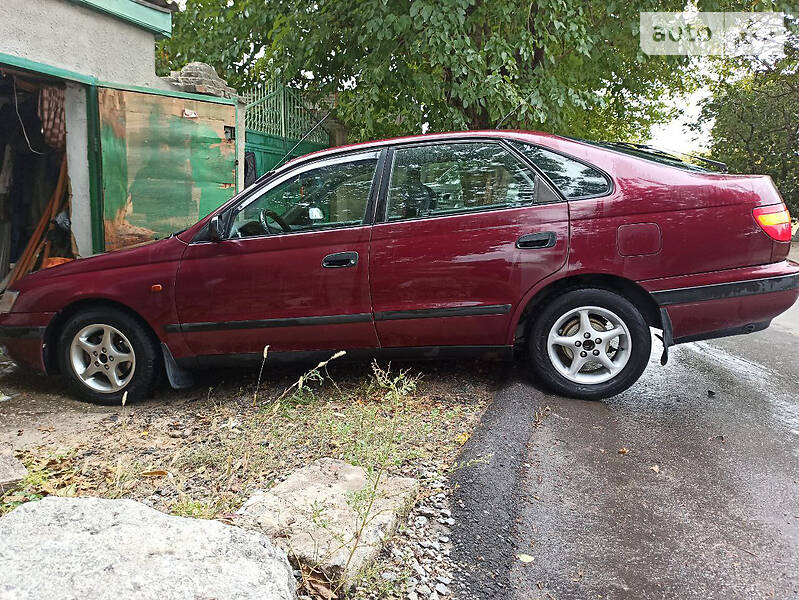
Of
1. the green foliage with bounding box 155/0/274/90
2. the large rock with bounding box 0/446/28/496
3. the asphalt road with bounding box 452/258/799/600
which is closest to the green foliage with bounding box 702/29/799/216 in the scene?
the green foliage with bounding box 155/0/274/90

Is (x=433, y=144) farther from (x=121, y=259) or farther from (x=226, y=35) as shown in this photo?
(x=226, y=35)

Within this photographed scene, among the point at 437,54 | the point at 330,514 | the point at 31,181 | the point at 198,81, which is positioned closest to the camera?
the point at 330,514

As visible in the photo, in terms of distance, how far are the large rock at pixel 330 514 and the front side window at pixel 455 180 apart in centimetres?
190

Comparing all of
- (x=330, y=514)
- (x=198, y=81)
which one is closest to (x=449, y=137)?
(x=330, y=514)

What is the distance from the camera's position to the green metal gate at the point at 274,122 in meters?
10.7

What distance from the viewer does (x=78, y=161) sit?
311 inches

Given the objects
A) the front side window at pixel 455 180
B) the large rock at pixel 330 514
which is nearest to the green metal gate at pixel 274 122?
the front side window at pixel 455 180

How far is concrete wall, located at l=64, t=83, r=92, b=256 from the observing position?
7.82 m

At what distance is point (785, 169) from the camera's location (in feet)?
63.4

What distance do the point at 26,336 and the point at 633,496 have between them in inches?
168

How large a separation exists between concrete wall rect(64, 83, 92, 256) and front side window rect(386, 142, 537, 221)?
521 centimetres

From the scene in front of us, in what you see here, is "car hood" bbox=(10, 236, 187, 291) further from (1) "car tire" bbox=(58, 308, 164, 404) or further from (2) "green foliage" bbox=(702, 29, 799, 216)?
(2) "green foliage" bbox=(702, 29, 799, 216)

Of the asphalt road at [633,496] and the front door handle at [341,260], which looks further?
the front door handle at [341,260]

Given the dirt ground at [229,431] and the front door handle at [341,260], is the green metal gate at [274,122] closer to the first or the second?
the dirt ground at [229,431]
